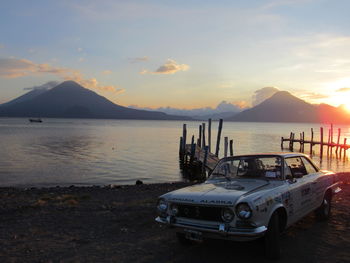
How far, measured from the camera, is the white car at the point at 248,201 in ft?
17.6

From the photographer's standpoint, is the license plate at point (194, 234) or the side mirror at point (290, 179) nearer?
the license plate at point (194, 234)

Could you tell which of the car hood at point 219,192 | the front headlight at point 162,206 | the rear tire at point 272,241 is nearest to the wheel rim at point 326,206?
the car hood at point 219,192

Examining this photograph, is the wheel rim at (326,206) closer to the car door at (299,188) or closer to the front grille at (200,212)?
the car door at (299,188)

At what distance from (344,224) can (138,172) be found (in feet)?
59.2

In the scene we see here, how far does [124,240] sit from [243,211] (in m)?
2.78

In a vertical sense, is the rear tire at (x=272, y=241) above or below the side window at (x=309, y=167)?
below

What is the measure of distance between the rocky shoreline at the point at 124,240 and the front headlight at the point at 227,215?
2.69 ft

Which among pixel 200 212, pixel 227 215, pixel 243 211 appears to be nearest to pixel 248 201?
pixel 243 211

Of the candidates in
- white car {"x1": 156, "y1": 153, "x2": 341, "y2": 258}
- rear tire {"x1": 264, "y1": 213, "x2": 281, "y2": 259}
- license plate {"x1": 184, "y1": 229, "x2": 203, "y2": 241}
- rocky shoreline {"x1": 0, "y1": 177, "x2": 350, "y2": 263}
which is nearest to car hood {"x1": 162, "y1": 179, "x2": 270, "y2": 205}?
white car {"x1": 156, "y1": 153, "x2": 341, "y2": 258}

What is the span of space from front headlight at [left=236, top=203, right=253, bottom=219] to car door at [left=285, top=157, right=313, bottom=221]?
150cm

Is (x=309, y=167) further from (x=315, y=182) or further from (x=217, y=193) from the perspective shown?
(x=217, y=193)

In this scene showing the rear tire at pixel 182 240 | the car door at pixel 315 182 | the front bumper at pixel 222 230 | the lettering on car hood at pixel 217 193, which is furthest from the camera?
the car door at pixel 315 182

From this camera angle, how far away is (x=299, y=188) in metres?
6.83

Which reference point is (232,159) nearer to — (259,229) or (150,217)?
(259,229)
